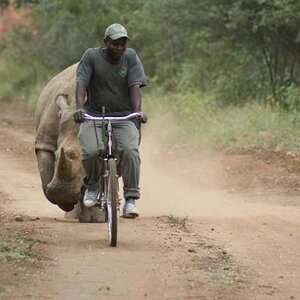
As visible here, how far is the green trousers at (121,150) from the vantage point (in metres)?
9.09

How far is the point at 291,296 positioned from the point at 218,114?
50.6ft

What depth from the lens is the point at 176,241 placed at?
898 centimetres

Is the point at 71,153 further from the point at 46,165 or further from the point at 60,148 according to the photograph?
the point at 46,165

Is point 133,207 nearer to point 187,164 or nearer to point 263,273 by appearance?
point 263,273

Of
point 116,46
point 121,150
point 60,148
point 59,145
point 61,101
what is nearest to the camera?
point 121,150

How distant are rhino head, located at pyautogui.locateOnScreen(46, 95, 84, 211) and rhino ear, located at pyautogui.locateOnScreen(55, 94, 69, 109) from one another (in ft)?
0.19

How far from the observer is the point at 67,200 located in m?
10.1

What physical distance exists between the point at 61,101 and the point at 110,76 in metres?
1.51

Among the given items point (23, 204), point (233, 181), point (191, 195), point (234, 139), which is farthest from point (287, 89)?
point (23, 204)

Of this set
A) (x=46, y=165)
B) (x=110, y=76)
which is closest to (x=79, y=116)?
(x=110, y=76)

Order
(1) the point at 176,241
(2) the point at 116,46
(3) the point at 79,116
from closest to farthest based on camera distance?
(3) the point at 79,116 → (1) the point at 176,241 → (2) the point at 116,46

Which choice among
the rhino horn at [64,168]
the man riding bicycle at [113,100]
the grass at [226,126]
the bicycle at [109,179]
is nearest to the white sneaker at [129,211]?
the man riding bicycle at [113,100]

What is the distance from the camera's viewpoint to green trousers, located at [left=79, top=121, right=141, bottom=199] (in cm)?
909

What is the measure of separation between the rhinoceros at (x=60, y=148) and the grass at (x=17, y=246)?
0.99 m
